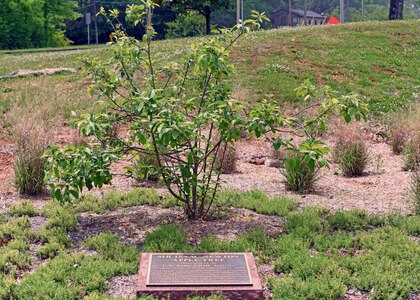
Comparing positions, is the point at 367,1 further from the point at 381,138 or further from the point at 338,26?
the point at 381,138

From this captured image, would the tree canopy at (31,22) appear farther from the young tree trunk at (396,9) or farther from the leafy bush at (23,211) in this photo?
the leafy bush at (23,211)

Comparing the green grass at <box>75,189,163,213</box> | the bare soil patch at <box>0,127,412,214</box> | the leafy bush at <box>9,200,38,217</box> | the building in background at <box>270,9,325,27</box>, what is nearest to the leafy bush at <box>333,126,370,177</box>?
the bare soil patch at <box>0,127,412,214</box>

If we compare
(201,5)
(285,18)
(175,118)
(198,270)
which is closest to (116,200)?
(175,118)

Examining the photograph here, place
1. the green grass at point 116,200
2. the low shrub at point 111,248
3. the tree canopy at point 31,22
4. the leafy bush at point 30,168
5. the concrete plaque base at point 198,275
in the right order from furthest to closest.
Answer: the tree canopy at point 31,22 < the leafy bush at point 30,168 < the green grass at point 116,200 < the low shrub at point 111,248 < the concrete plaque base at point 198,275

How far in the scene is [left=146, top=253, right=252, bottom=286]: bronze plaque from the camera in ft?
13.6

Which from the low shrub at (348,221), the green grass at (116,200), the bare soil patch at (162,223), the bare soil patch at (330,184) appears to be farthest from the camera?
the bare soil patch at (330,184)

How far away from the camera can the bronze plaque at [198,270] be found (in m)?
4.16

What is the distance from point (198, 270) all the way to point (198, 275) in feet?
0.25

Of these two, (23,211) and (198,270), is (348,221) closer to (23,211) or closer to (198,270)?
(198,270)

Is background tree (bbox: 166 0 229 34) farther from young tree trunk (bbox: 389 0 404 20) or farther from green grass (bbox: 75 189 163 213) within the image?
green grass (bbox: 75 189 163 213)

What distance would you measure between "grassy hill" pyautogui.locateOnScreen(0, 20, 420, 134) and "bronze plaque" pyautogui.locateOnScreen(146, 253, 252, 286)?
570cm

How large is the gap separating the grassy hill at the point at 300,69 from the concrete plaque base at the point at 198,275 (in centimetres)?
571

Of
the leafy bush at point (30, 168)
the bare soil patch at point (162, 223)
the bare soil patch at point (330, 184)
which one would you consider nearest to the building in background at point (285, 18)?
the bare soil patch at point (330, 184)

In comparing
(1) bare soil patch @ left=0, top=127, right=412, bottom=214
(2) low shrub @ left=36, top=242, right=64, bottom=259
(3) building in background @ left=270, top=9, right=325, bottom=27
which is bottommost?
(2) low shrub @ left=36, top=242, right=64, bottom=259
